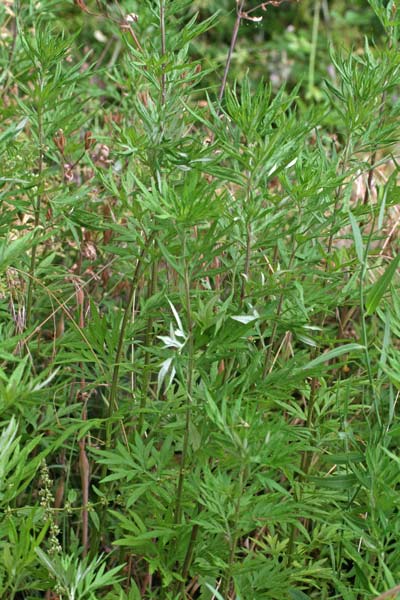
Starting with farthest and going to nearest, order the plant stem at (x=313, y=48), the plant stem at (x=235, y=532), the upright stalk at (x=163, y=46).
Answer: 1. the plant stem at (x=313, y=48)
2. the upright stalk at (x=163, y=46)
3. the plant stem at (x=235, y=532)

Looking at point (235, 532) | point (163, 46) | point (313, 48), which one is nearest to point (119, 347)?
point (235, 532)

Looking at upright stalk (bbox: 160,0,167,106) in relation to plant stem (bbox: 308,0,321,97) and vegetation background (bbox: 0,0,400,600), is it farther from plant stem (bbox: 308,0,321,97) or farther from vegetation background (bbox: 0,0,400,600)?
plant stem (bbox: 308,0,321,97)

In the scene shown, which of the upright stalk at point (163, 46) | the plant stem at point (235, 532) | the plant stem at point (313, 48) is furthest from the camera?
the plant stem at point (313, 48)

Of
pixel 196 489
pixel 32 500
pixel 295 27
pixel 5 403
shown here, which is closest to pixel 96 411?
pixel 32 500

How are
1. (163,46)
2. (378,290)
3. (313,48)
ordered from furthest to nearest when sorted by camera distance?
(313,48)
(163,46)
(378,290)

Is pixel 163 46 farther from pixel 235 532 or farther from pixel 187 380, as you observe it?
pixel 235 532

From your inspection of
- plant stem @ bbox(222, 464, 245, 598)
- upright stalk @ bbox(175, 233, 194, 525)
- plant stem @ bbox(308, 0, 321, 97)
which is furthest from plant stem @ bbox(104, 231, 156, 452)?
plant stem @ bbox(308, 0, 321, 97)

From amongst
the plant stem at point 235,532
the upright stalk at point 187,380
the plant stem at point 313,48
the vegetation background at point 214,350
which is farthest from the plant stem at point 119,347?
the plant stem at point 313,48

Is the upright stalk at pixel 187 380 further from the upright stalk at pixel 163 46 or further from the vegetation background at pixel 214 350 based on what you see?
the upright stalk at pixel 163 46

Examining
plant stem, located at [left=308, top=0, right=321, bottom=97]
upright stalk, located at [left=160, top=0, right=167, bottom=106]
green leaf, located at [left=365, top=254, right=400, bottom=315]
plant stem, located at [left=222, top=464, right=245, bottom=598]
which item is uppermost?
upright stalk, located at [left=160, top=0, right=167, bottom=106]

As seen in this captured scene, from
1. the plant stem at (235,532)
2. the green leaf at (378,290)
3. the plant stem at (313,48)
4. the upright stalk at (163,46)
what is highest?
the upright stalk at (163,46)

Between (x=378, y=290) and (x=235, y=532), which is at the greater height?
(x=378, y=290)
